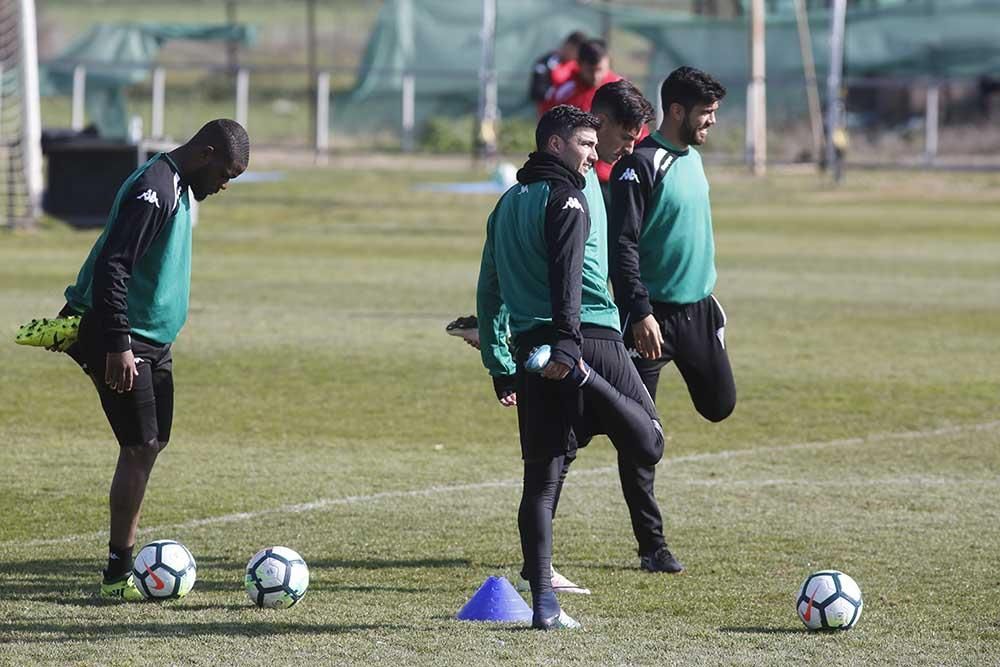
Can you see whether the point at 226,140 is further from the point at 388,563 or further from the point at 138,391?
the point at 388,563

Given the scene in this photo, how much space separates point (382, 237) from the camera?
2334 centimetres

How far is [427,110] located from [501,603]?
3472cm

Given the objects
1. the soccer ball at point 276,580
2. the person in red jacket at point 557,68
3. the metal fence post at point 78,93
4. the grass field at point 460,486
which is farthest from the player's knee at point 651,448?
the metal fence post at point 78,93

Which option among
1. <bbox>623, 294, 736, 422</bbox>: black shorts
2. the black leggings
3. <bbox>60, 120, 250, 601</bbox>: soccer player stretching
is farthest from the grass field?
<bbox>623, 294, 736, 422</bbox>: black shorts

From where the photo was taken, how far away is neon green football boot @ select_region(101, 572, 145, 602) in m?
6.82

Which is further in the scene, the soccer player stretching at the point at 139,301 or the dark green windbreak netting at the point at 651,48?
the dark green windbreak netting at the point at 651,48

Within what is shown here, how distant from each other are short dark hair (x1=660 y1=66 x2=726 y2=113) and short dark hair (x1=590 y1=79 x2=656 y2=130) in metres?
0.41

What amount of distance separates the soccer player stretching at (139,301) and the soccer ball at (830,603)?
254 centimetres

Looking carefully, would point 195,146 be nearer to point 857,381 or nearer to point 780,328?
point 857,381

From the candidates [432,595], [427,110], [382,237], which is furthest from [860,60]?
[432,595]

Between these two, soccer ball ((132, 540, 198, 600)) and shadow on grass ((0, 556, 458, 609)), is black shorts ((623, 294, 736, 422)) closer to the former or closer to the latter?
shadow on grass ((0, 556, 458, 609))

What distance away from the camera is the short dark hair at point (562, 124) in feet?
21.1

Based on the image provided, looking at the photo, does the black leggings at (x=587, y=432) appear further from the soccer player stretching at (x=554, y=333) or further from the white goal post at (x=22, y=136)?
the white goal post at (x=22, y=136)

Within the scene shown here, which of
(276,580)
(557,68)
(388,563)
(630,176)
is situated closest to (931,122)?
(557,68)
